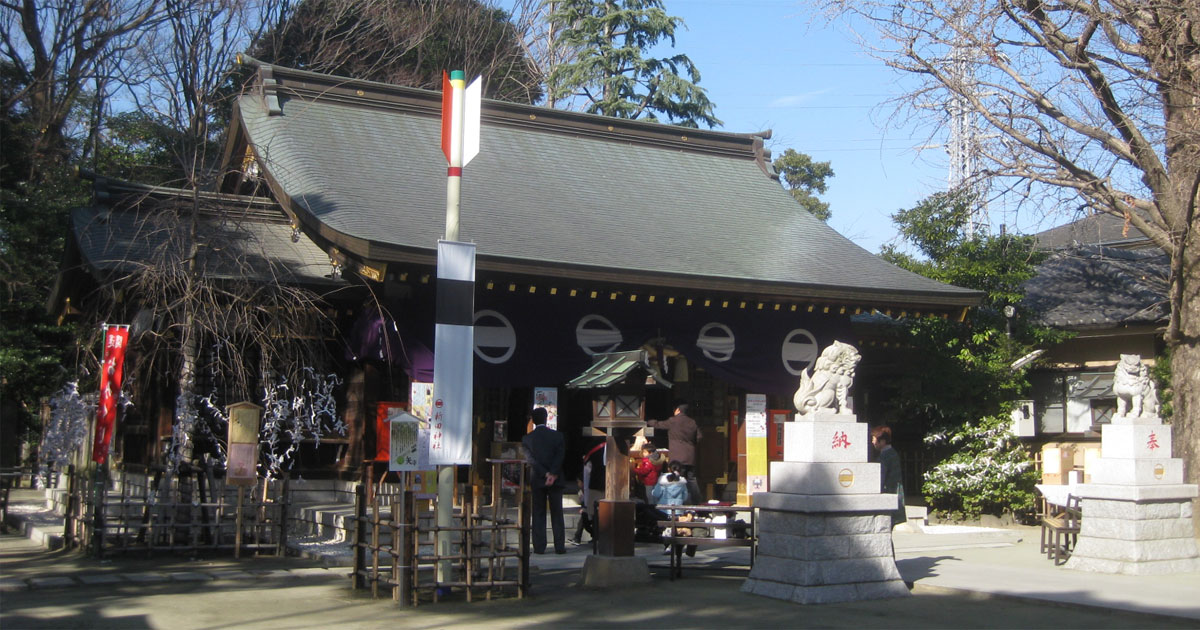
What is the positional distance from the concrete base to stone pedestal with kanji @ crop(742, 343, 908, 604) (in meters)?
1.15

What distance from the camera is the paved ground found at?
801cm

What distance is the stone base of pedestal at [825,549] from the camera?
8914 mm

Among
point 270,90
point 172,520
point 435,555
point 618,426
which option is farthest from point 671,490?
point 270,90

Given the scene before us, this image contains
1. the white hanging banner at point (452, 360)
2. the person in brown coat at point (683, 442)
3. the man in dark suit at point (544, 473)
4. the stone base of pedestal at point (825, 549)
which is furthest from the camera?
the person in brown coat at point (683, 442)

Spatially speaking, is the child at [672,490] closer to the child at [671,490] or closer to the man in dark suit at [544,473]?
the child at [671,490]

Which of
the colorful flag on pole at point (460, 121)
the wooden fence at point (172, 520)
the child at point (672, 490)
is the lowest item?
the wooden fence at point (172, 520)

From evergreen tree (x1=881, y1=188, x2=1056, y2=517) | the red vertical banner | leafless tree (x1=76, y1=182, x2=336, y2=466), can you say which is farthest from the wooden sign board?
evergreen tree (x1=881, y1=188, x2=1056, y2=517)

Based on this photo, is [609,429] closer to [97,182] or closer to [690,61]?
[97,182]

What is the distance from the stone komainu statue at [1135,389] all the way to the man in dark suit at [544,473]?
616 centimetres

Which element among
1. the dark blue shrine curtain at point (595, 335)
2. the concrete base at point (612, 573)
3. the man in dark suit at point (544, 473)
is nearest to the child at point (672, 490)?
the man in dark suit at point (544, 473)

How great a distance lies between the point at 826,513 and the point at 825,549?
327 mm

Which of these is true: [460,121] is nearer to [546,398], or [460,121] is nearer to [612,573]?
[612,573]

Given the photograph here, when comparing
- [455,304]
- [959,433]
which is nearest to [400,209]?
[455,304]

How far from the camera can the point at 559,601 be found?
9078 millimetres
